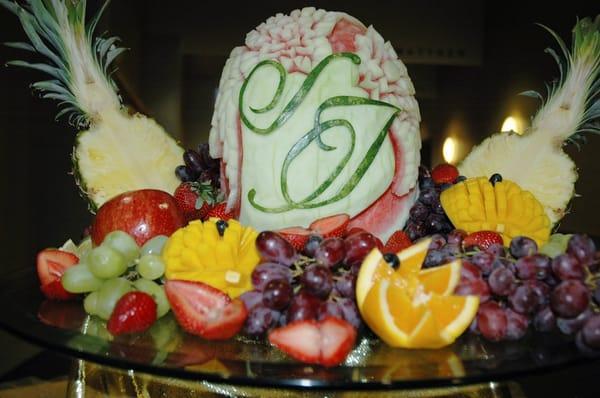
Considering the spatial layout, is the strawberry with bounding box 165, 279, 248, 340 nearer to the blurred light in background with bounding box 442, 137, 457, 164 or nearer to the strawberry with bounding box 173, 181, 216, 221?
the strawberry with bounding box 173, 181, 216, 221

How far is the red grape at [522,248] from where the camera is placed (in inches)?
36.4

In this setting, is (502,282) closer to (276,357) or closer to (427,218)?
(276,357)

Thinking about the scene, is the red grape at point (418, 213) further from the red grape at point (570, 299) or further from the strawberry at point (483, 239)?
the red grape at point (570, 299)

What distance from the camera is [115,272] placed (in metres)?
1.00

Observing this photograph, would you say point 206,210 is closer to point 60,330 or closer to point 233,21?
point 60,330

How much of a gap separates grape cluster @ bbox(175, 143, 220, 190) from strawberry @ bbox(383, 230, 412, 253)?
598 millimetres

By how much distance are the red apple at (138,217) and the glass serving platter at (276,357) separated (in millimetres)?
397

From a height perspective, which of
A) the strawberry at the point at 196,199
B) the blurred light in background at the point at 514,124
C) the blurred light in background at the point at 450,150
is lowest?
the blurred light in background at the point at 450,150

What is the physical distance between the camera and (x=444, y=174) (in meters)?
1.67

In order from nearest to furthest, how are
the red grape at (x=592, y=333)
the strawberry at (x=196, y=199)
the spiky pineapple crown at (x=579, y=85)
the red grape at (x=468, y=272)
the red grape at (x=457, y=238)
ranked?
the red grape at (x=592, y=333), the red grape at (x=468, y=272), the red grape at (x=457, y=238), the strawberry at (x=196, y=199), the spiky pineapple crown at (x=579, y=85)

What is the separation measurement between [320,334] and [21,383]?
1769 mm

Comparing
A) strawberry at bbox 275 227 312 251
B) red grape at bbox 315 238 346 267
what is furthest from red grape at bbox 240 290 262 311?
strawberry at bbox 275 227 312 251

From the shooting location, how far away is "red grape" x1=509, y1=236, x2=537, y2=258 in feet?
3.04

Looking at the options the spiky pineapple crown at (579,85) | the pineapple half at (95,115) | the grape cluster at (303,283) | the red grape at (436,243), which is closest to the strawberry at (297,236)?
Answer: the grape cluster at (303,283)
